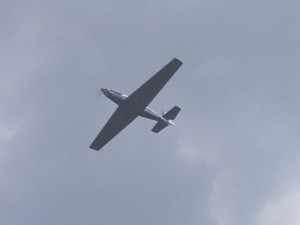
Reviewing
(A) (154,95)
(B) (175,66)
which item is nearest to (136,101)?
(A) (154,95)

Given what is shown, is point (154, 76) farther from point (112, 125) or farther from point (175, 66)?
point (112, 125)

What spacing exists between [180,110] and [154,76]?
10107 mm

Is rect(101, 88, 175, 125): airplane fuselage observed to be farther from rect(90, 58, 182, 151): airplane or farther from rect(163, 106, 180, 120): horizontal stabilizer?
rect(163, 106, 180, 120): horizontal stabilizer

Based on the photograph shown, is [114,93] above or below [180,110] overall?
below

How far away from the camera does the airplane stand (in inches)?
2566

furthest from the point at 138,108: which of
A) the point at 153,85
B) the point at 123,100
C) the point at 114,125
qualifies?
the point at 114,125

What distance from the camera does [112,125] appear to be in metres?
71.2

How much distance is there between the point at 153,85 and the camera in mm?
66000

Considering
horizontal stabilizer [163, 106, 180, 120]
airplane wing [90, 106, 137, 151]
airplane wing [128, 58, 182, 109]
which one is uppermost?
horizontal stabilizer [163, 106, 180, 120]

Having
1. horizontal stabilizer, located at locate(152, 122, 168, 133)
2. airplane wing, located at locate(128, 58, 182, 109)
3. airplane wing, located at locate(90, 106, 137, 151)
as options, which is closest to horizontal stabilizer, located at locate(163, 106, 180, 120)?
horizontal stabilizer, located at locate(152, 122, 168, 133)

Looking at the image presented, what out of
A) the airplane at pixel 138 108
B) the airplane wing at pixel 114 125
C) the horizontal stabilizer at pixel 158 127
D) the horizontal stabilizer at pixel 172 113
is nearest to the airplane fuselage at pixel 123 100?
the airplane at pixel 138 108

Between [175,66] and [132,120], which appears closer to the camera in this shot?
[175,66]

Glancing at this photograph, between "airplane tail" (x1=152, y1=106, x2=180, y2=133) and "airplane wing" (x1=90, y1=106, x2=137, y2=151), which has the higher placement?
"airplane tail" (x1=152, y1=106, x2=180, y2=133)

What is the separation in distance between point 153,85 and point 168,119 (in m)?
9.45
